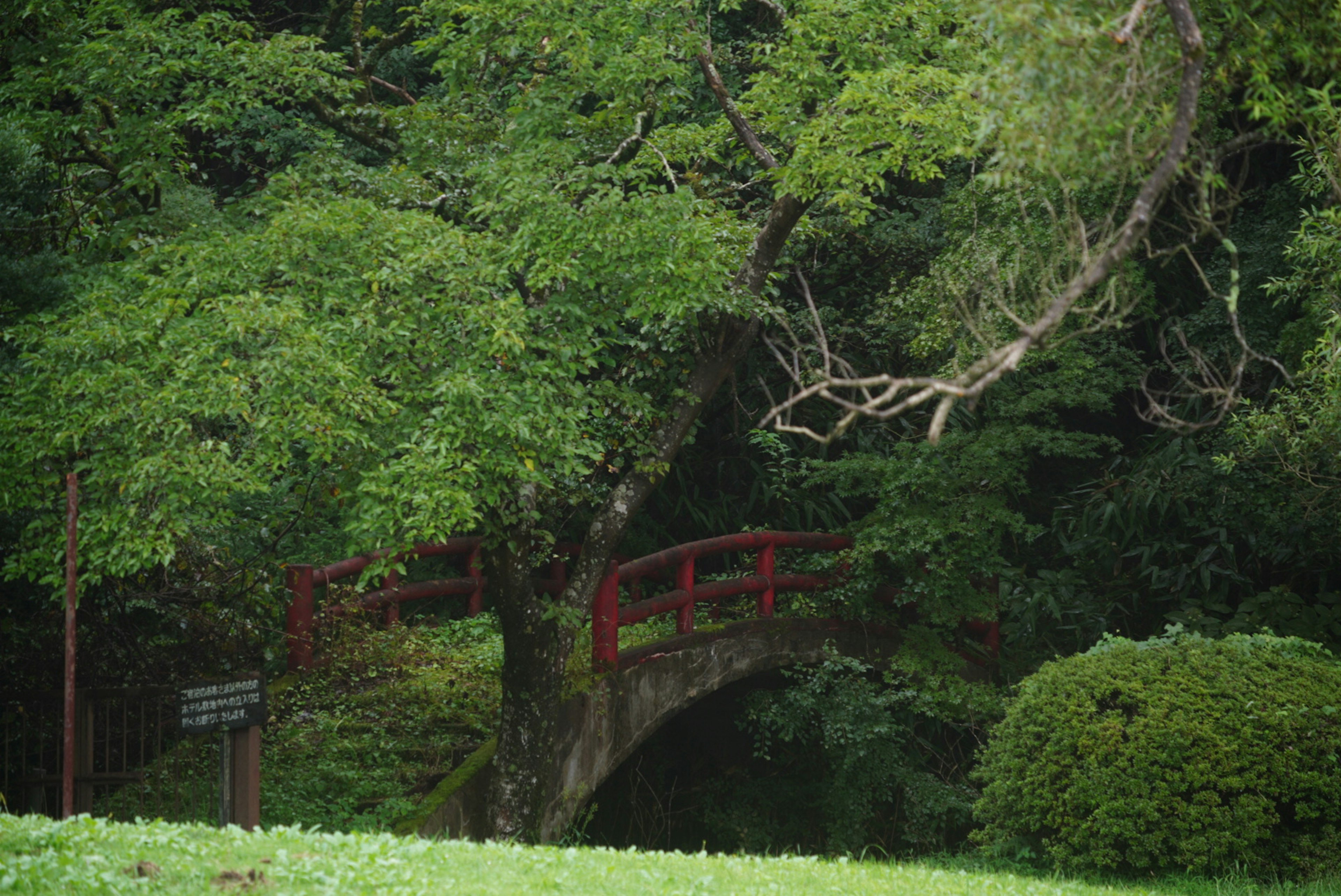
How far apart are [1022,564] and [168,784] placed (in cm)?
899

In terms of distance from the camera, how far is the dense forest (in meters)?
6.41

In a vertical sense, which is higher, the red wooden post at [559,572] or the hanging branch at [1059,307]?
the hanging branch at [1059,307]

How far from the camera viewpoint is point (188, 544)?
9.34m

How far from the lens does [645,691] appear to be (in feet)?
34.1

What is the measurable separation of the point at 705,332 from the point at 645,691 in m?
3.18

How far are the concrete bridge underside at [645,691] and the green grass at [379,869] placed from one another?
1.47 m

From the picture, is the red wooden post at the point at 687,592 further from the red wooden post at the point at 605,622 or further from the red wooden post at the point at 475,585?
the red wooden post at the point at 475,585

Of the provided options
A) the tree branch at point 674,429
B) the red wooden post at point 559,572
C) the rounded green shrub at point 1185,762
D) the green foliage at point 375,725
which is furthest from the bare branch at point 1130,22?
the red wooden post at point 559,572

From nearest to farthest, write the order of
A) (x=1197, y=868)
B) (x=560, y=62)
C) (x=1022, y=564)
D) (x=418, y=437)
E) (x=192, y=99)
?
(x=418, y=437)
(x=1197, y=868)
(x=192, y=99)
(x=560, y=62)
(x=1022, y=564)

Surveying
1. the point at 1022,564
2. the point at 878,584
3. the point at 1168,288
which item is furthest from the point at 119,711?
the point at 1168,288

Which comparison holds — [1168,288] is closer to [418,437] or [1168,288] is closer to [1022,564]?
[1022,564]

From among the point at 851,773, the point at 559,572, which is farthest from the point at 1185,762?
the point at 559,572

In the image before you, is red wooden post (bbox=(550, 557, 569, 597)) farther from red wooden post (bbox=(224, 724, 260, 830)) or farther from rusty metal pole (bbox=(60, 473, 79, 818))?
rusty metal pole (bbox=(60, 473, 79, 818))

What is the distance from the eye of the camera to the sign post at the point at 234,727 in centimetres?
653
